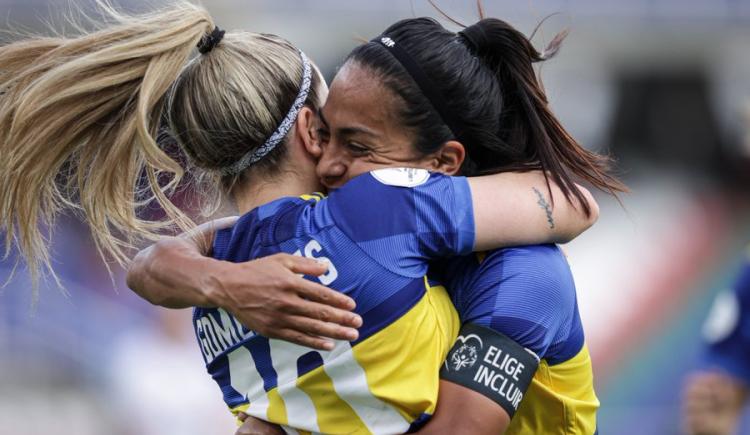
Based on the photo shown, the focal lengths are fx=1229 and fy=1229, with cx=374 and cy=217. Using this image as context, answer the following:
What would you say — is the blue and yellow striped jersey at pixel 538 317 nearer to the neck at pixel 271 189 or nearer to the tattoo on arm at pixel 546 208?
the tattoo on arm at pixel 546 208

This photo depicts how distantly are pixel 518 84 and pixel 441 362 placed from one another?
70 centimetres

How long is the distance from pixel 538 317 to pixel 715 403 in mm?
4157

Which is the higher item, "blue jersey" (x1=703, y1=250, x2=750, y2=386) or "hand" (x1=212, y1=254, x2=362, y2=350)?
"hand" (x1=212, y1=254, x2=362, y2=350)

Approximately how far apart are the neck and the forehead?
166mm

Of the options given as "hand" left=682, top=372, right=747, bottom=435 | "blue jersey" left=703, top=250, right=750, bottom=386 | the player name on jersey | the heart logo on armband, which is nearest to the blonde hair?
the player name on jersey

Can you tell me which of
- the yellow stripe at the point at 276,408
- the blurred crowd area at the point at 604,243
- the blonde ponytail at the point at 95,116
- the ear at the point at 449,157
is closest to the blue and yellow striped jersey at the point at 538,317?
the ear at the point at 449,157

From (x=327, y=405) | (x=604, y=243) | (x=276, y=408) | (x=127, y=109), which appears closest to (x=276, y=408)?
(x=276, y=408)

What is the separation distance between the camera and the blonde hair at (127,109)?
284cm

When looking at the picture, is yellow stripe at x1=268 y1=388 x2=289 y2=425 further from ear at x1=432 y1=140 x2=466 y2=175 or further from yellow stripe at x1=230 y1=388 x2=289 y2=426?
ear at x1=432 y1=140 x2=466 y2=175

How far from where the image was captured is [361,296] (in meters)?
2.54

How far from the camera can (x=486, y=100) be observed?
2.79m

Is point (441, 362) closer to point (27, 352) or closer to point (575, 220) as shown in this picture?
point (575, 220)

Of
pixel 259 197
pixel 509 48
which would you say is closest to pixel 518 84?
pixel 509 48

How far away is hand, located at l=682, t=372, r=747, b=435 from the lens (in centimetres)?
638
